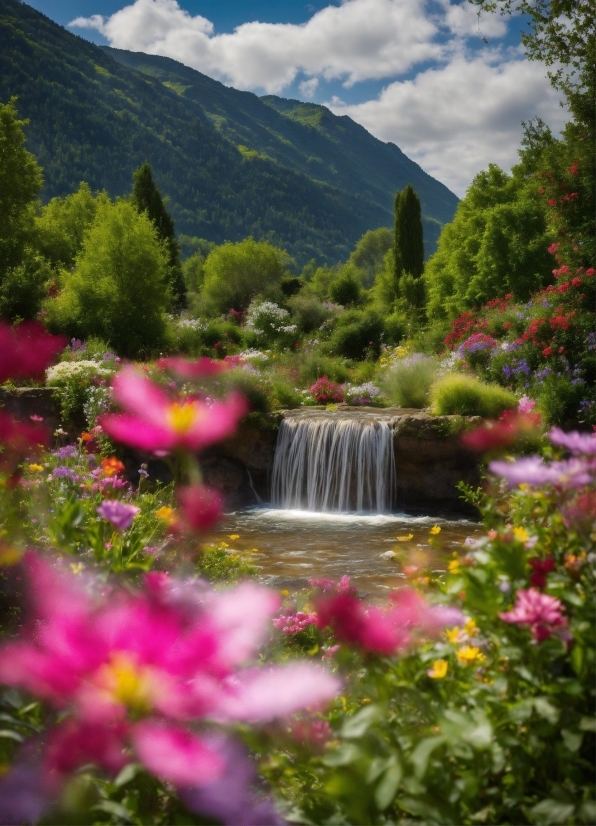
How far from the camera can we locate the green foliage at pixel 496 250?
17.8 meters

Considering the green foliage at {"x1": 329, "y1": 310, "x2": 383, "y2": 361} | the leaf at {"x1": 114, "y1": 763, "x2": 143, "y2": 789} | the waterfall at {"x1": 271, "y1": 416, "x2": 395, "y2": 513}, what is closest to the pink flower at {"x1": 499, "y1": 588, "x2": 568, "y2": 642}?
the leaf at {"x1": 114, "y1": 763, "x2": 143, "y2": 789}

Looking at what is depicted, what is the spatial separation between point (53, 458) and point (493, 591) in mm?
4850

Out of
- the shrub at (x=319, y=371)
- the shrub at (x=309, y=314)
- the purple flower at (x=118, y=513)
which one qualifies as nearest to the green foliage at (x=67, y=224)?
the shrub at (x=309, y=314)

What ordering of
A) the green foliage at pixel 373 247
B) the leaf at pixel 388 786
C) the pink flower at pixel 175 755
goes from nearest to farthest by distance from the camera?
1. the pink flower at pixel 175 755
2. the leaf at pixel 388 786
3. the green foliage at pixel 373 247

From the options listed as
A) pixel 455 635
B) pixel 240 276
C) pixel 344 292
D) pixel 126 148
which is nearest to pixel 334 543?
pixel 455 635

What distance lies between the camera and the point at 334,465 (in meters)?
9.84

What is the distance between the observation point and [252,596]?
938mm

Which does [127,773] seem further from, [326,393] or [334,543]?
[326,393]

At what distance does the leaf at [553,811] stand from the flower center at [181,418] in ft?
2.78

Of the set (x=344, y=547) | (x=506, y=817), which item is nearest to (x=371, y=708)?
(x=506, y=817)

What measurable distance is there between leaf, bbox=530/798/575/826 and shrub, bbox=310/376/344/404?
1235 centimetres

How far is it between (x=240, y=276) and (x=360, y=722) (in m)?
31.7

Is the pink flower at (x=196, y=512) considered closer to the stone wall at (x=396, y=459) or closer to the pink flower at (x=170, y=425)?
the pink flower at (x=170, y=425)

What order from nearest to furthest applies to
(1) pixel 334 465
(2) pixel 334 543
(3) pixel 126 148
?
(2) pixel 334 543 < (1) pixel 334 465 < (3) pixel 126 148
